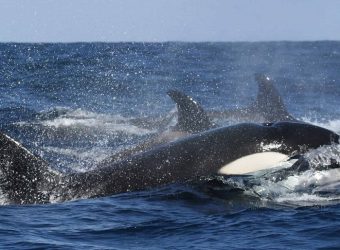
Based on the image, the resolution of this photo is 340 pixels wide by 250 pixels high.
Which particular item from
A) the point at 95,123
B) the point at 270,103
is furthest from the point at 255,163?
the point at 95,123

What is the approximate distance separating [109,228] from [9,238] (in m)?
1.09

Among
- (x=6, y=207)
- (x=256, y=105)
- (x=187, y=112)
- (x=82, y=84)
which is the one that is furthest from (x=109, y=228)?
(x=82, y=84)

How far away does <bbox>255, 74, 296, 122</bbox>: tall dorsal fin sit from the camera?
1577 centimetres

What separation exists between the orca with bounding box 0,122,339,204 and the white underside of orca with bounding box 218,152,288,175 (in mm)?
14

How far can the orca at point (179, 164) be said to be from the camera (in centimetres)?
919

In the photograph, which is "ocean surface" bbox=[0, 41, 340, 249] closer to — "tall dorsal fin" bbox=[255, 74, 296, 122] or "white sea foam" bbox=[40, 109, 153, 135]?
"white sea foam" bbox=[40, 109, 153, 135]

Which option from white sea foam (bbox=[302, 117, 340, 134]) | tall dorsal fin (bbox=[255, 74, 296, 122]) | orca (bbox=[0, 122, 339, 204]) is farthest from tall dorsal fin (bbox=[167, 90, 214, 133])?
white sea foam (bbox=[302, 117, 340, 134])

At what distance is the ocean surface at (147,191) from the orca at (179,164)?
0.19 m

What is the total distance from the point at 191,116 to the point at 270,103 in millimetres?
4032

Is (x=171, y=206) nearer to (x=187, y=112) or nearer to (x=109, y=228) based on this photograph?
(x=109, y=228)

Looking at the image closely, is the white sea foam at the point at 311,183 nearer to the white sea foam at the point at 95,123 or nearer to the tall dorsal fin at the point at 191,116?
the tall dorsal fin at the point at 191,116

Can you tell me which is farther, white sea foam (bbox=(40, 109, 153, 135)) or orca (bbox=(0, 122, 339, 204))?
white sea foam (bbox=(40, 109, 153, 135))

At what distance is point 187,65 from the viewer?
150 feet

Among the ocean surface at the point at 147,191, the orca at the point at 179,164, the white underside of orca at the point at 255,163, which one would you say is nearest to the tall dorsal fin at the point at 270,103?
the ocean surface at the point at 147,191
